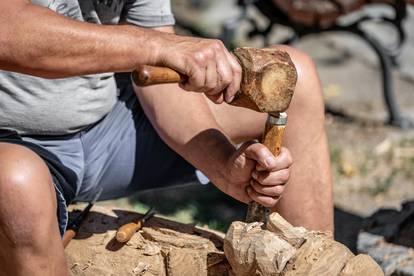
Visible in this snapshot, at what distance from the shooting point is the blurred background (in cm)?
455

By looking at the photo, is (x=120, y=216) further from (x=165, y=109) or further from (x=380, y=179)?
(x=380, y=179)

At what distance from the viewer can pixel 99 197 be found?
2.96m

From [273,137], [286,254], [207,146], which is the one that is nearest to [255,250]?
[286,254]

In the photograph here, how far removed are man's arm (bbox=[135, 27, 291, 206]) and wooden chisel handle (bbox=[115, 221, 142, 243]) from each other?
0.26 m

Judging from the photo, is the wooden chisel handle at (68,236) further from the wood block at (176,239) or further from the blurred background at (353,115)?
the blurred background at (353,115)

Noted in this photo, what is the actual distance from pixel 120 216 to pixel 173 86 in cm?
45

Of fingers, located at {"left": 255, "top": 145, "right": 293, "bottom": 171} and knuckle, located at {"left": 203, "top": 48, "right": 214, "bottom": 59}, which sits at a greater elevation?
knuckle, located at {"left": 203, "top": 48, "right": 214, "bottom": 59}

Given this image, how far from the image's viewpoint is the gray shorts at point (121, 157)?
2.80 meters

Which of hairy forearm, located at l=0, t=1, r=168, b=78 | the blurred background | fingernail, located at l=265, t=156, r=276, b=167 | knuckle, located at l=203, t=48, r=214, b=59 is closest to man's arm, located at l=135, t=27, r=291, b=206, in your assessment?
fingernail, located at l=265, t=156, r=276, b=167

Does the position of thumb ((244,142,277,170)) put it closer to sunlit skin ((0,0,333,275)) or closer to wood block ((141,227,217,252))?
sunlit skin ((0,0,333,275))

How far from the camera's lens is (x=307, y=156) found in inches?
109

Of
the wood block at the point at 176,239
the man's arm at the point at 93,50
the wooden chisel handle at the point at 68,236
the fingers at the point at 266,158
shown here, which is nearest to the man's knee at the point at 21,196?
the man's arm at the point at 93,50

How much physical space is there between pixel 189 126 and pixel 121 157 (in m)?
0.28

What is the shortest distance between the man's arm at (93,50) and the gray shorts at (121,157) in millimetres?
508
